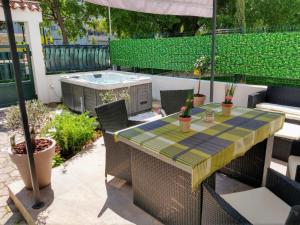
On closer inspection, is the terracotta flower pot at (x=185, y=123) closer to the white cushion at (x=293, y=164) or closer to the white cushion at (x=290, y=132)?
the white cushion at (x=293, y=164)

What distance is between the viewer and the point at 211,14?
4.57 m

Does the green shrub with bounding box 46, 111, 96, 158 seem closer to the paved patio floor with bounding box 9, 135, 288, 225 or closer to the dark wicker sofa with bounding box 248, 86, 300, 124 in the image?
the paved patio floor with bounding box 9, 135, 288, 225

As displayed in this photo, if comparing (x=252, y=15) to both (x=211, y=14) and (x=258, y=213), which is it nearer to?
(x=211, y=14)

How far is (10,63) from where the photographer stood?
23.9ft

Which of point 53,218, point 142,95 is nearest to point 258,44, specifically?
point 142,95

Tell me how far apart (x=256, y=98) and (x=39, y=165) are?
407 cm

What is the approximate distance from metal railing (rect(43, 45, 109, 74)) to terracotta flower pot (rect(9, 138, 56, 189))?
19.8ft

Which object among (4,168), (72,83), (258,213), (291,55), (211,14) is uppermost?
(211,14)

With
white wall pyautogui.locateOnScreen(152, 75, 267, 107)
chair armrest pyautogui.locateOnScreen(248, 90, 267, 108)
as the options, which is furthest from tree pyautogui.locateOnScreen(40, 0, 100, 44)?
chair armrest pyautogui.locateOnScreen(248, 90, 267, 108)

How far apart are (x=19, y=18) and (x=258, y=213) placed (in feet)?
25.3

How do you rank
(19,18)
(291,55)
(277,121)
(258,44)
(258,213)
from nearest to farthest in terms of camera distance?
(258,213) < (277,121) < (291,55) < (258,44) < (19,18)

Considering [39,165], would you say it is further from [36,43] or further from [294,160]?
[36,43]

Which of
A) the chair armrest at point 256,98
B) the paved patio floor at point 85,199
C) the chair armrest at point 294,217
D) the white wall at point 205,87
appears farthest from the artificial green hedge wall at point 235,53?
the chair armrest at point 294,217

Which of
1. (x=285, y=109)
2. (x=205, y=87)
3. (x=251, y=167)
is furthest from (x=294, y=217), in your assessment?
(x=205, y=87)
